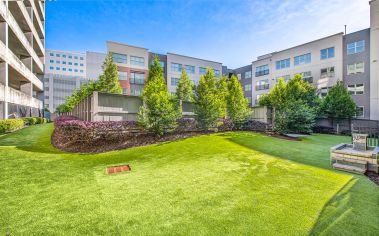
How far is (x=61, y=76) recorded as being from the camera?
84.6 m

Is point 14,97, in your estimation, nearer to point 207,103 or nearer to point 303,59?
point 207,103

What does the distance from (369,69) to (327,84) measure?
4.69 meters

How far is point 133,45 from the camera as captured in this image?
32812 millimetres

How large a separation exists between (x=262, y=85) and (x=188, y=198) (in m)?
36.8

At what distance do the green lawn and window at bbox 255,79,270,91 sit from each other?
31.6 meters

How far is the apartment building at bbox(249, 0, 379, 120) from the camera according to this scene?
74.4 ft

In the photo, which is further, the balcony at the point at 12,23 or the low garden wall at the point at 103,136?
the balcony at the point at 12,23

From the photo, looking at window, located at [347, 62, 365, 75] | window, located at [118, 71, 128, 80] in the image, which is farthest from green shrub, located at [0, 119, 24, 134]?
window, located at [347, 62, 365, 75]

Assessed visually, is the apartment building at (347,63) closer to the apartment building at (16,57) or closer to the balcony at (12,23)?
the balcony at (12,23)

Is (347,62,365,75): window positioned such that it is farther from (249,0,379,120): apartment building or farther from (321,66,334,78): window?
(321,66,334,78): window

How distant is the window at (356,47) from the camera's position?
78.1 feet

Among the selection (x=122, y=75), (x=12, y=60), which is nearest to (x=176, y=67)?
(x=122, y=75)

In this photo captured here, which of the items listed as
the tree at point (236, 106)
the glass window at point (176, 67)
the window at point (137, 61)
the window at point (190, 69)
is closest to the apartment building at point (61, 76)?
the window at point (137, 61)

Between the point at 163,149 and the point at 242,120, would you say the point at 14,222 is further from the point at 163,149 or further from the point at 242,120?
the point at 242,120
